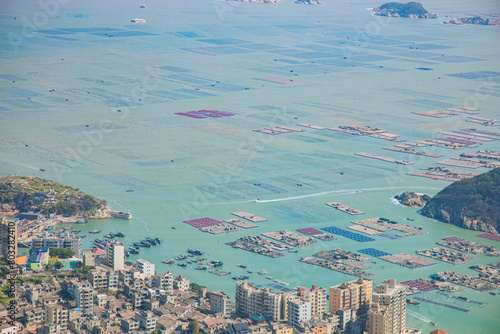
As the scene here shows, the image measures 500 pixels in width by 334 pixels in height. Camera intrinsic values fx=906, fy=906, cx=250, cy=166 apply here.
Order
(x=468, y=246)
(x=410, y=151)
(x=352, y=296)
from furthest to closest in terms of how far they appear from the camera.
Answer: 1. (x=410, y=151)
2. (x=468, y=246)
3. (x=352, y=296)

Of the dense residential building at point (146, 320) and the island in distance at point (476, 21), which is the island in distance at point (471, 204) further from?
the island in distance at point (476, 21)

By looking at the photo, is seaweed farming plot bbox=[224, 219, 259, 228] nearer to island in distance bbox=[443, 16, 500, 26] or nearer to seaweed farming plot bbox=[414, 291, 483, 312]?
seaweed farming plot bbox=[414, 291, 483, 312]

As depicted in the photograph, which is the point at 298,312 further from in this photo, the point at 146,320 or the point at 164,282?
the point at 164,282

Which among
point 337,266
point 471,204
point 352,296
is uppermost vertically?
point 352,296

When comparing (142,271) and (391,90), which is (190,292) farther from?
(391,90)

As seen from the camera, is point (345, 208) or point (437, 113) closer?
point (345, 208)

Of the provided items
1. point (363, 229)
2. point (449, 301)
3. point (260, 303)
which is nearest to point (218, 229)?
point (363, 229)

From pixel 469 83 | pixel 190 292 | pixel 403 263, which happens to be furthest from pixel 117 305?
pixel 469 83

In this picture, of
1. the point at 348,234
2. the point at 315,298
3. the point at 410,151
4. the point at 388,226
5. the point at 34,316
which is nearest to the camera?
the point at 34,316
